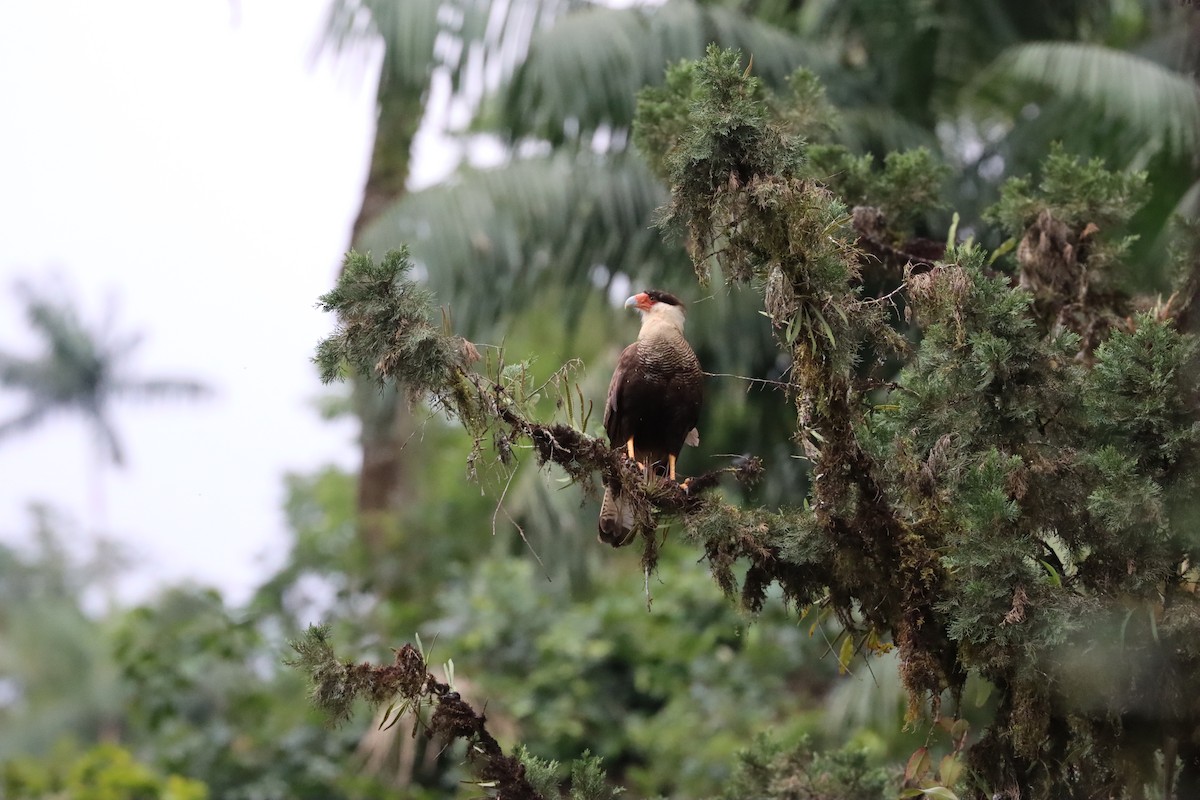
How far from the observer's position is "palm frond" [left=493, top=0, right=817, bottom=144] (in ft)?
26.0

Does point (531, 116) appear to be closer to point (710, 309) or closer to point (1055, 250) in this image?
point (710, 309)

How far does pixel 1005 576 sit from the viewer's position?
317cm

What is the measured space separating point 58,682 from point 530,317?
13.2m

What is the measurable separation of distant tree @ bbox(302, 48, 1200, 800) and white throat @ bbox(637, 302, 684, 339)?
4.60 feet

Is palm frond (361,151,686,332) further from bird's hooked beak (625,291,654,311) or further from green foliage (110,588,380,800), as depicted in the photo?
green foliage (110,588,380,800)

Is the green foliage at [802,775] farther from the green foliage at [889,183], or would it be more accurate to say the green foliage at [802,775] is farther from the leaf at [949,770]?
the green foliage at [889,183]

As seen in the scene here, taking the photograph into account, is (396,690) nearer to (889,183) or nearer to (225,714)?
(889,183)

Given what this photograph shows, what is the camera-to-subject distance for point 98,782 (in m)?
9.45

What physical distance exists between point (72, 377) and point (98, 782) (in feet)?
92.2

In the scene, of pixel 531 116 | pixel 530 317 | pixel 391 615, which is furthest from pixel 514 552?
pixel 531 116

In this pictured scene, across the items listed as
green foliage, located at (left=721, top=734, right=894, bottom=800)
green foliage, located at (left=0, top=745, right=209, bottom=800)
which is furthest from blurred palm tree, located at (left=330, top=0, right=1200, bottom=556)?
green foliage, located at (left=721, top=734, right=894, bottom=800)

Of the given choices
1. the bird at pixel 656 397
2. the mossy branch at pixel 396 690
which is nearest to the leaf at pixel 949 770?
the mossy branch at pixel 396 690

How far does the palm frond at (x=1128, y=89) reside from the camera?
7.18m

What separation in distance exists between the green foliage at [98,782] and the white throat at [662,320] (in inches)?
214
